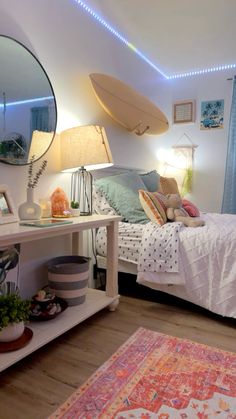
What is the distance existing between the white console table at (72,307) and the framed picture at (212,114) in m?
2.39

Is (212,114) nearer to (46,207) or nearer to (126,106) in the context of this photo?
(126,106)

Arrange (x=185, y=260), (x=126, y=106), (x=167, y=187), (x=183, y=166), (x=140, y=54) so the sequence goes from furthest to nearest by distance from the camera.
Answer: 1. (x=183, y=166)
2. (x=140, y=54)
3. (x=167, y=187)
4. (x=126, y=106)
5. (x=185, y=260)

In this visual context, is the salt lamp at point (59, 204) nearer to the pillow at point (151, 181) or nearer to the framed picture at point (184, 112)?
the pillow at point (151, 181)

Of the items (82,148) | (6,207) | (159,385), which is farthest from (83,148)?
(159,385)

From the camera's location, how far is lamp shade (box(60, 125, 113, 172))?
6.21 ft

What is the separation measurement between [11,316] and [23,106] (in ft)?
3.71

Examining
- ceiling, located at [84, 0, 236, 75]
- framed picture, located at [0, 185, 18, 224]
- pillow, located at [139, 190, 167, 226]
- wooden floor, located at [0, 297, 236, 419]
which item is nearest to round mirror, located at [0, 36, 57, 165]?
framed picture, located at [0, 185, 18, 224]

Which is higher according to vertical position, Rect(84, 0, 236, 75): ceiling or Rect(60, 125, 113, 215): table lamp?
Rect(84, 0, 236, 75): ceiling

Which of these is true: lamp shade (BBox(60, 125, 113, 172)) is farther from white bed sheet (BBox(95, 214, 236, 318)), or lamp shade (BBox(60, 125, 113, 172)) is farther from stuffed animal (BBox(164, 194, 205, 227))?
white bed sheet (BBox(95, 214, 236, 318))

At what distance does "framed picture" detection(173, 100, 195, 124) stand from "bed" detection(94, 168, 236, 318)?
7.03 feet

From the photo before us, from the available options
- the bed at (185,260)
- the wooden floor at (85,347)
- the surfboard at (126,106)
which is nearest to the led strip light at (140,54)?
the surfboard at (126,106)

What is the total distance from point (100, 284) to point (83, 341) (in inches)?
33.7

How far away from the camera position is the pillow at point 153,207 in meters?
2.13

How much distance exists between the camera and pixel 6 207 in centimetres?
151
